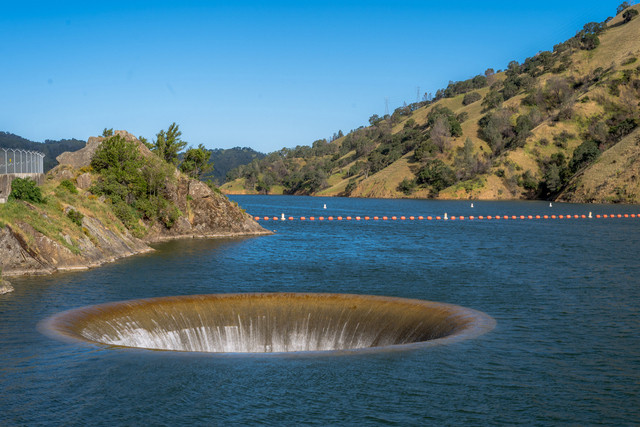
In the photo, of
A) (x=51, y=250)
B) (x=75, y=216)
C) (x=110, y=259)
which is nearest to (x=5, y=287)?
(x=51, y=250)

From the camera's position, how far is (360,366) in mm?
21906

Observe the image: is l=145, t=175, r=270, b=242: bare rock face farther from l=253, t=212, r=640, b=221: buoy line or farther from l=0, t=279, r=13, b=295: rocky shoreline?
l=0, t=279, r=13, b=295: rocky shoreline

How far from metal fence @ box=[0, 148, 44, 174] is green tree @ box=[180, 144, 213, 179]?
22.6 metres

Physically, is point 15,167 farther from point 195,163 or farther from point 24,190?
point 195,163

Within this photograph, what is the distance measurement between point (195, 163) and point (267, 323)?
54921mm

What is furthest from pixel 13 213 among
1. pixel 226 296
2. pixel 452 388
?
pixel 452 388

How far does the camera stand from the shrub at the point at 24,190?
45.9 metres

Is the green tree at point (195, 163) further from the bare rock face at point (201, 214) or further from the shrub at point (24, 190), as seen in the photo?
the shrub at point (24, 190)

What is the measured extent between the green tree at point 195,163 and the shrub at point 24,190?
3462cm

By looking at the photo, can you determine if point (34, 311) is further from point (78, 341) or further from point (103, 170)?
point (103, 170)

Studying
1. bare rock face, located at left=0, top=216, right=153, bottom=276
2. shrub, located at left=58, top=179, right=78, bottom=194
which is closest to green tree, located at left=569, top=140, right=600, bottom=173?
shrub, located at left=58, top=179, right=78, bottom=194

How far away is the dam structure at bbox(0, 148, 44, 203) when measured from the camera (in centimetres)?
4750

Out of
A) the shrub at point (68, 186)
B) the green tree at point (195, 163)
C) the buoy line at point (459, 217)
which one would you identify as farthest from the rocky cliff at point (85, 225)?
the buoy line at point (459, 217)

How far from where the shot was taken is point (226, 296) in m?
→ 33.6
